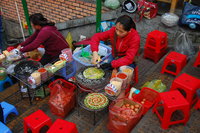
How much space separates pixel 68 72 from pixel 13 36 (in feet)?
18.6

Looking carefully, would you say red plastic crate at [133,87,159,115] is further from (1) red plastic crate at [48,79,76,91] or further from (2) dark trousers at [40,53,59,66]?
(2) dark trousers at [40,53,59,66]

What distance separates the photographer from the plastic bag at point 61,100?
3717 mm

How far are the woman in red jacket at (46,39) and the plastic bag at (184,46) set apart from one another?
9.00 feet

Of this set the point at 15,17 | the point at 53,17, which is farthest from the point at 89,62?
the point at 15,17

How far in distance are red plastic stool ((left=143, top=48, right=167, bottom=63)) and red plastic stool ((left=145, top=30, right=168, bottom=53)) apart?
4.8 inches

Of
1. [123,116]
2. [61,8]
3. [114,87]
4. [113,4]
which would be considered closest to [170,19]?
[113,4]

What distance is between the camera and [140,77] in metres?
4.57

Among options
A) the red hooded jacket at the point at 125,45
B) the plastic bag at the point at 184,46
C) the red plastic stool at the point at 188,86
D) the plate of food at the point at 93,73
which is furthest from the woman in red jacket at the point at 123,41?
the plastic bag at the point at 184,46

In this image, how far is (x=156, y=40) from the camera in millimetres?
4668

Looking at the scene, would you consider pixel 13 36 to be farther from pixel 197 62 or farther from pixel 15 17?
pixel 197 62

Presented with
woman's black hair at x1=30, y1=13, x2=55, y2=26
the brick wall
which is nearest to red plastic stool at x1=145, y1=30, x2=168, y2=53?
the brick wall

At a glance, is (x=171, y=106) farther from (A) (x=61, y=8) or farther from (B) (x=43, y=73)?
(A) (x=61, y=8)

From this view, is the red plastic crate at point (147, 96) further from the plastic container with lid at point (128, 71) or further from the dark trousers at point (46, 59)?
the dark trousers at point (46, 59)

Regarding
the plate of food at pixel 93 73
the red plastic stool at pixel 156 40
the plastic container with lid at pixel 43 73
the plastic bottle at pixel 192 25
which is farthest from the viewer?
the plastic bottle at pixel 192 25
